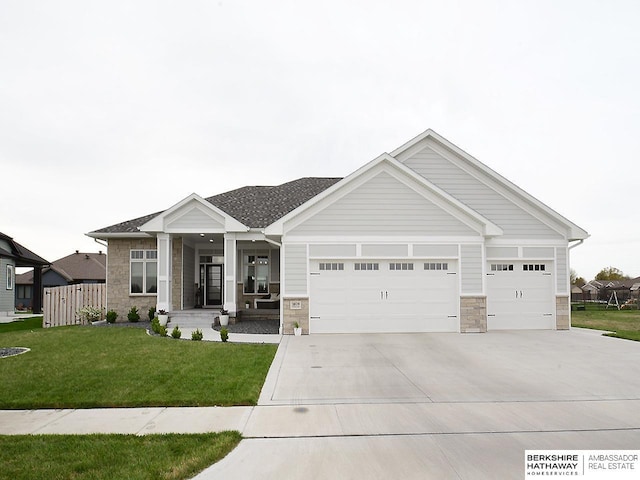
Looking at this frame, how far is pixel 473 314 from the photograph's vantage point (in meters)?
14.6

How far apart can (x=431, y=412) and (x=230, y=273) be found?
1166cm

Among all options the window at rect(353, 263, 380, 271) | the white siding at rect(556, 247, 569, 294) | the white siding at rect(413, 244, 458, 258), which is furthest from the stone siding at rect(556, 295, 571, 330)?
the window at rect(353, 263, 380, 271)

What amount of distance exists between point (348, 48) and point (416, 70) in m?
2.95

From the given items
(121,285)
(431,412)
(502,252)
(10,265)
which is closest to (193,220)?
(121,285)

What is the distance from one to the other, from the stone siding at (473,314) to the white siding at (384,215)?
2.26m

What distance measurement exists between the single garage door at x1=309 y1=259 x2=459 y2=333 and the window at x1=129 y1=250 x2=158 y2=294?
774cm

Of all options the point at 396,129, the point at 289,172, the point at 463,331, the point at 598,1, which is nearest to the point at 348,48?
the point at 598,1

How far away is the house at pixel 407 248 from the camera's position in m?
14.4

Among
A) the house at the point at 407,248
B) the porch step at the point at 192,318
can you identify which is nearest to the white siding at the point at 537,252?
the house at the point at 407,248

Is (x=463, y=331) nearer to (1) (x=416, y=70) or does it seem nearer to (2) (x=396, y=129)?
(1) (x=416, y=70)

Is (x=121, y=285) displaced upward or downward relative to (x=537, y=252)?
downward

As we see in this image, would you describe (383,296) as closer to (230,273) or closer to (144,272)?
(230,273)

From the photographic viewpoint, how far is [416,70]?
52.9 ft

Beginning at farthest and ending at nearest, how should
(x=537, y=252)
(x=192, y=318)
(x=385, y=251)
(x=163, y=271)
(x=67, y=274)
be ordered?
(x=67, y=274)
(x=163, y=271)
(x=192, y=318)
(x=537, y=252)
(x=385, y=251)
